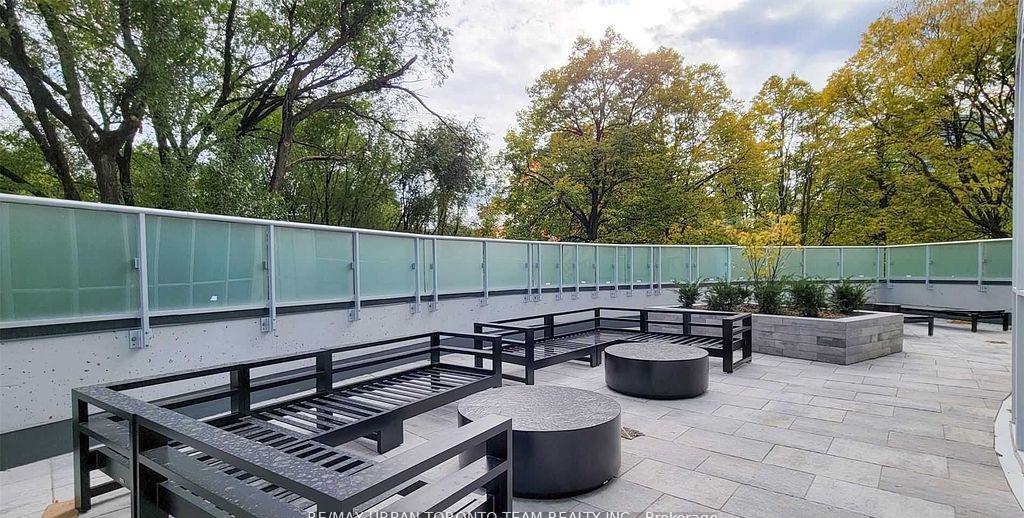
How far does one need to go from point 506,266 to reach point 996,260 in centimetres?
1172

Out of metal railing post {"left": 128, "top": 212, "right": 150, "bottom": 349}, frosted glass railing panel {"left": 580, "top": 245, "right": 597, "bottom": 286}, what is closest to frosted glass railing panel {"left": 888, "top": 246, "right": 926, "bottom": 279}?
frosted glass railing panel {"left": 580, "top": 245, "right": 597, "bottom": 286}

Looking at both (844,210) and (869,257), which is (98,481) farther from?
(844,210)

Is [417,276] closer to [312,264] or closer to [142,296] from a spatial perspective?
[312,264]

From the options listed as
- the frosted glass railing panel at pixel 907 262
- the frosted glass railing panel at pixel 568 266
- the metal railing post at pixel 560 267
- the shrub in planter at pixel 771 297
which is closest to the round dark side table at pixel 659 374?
the shrub in planter at pixel 771 297

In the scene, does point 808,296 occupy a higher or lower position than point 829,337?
higher

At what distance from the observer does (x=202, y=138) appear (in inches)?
422

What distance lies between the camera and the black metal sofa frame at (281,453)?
1475mm

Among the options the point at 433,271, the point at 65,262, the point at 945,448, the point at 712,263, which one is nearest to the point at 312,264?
the point at 433,271

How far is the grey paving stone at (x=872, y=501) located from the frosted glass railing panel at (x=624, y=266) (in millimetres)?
8144

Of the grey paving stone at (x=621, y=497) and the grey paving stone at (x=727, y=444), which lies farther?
the grey paving stone at (x=727, y=444)

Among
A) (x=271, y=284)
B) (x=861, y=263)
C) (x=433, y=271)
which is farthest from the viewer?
(x=861, y=263)

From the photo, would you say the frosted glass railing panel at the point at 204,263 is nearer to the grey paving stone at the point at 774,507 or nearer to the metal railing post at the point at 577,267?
the grey paving stone at the point at 774,507

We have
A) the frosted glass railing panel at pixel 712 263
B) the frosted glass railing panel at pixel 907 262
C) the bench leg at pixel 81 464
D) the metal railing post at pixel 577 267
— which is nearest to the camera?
the bench leg at pixel 81 464

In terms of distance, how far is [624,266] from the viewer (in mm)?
11227
